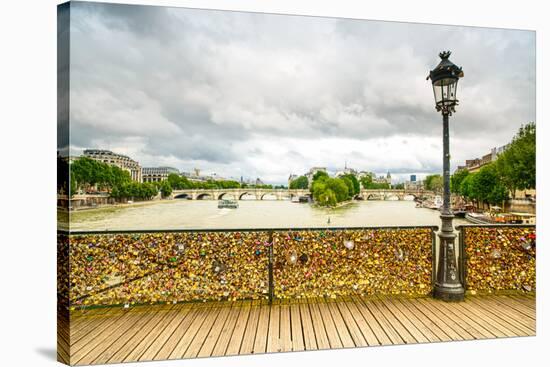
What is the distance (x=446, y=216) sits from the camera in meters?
3.00

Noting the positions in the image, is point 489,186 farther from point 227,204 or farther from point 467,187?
point 227,204

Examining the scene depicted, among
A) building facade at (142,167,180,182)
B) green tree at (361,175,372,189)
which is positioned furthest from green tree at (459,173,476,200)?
building facade at (142,167,180,182)

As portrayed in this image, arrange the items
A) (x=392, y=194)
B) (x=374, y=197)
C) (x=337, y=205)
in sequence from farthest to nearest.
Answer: (x=374, y=197)
(x=392, y=194)
(x=337, y=205)

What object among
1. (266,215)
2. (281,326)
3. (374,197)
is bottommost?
(266,215)

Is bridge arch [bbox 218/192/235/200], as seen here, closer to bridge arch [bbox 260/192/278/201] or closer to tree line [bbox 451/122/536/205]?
bridge arch [bbox 260/192/278/201]

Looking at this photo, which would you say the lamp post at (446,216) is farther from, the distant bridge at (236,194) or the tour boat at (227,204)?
the tour boat at (227,204)

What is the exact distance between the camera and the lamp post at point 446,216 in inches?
116

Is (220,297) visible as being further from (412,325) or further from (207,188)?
(207,188)

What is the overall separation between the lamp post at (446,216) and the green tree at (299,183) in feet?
103

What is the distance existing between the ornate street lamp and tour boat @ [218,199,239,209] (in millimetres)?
34646

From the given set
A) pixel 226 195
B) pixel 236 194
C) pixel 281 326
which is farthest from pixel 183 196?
pixel 281 326

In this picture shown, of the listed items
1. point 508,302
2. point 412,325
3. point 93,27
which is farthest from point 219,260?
point 508,302

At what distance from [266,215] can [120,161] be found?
15380mm

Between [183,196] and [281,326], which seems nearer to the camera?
[281,326]
